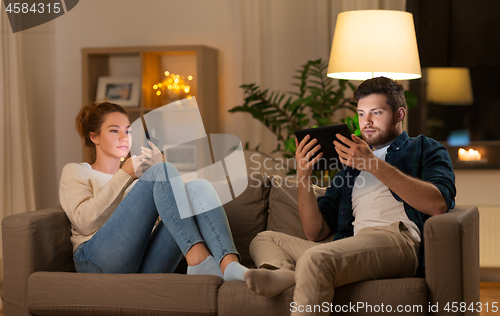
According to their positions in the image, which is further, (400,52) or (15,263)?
(400,52)

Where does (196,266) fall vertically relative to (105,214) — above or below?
below

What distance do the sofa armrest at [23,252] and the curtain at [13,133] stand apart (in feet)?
3.88

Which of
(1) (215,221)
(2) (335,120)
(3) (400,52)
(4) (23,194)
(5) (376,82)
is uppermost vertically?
(3) (400,52)

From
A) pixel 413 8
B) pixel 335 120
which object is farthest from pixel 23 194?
pixel 413 8

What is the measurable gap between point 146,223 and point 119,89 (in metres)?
1.93

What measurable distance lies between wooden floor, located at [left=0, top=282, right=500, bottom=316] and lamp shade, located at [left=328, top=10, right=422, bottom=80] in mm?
1229

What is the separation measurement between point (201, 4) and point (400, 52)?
1.91 m

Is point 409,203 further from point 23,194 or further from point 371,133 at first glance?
point 23,194

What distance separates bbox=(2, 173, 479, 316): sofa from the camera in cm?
144

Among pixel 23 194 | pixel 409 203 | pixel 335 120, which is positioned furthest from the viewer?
pixel 335 120

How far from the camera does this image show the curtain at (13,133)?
9.42ft

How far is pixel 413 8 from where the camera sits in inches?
122

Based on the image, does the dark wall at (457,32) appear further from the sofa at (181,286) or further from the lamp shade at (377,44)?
the sofa at (181,286)

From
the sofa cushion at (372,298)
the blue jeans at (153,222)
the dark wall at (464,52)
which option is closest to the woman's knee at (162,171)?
the blue jeans at (153,222)
